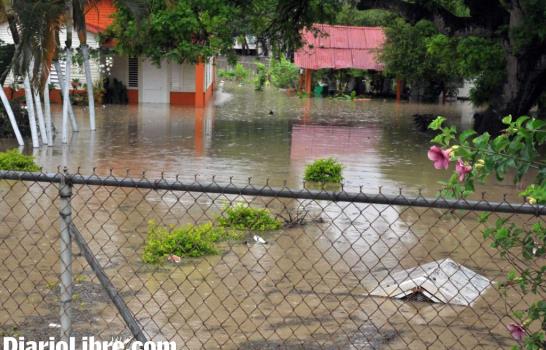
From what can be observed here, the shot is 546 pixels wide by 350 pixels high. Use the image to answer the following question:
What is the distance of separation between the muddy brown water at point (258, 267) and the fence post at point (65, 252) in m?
1.66

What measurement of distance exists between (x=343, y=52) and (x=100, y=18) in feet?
46.6

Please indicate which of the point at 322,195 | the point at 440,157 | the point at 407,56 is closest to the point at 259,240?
the point at 322,195

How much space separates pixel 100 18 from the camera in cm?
3303

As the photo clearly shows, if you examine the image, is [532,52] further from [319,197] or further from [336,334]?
[319,197]

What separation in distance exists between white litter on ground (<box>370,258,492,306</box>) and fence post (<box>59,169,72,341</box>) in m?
3.81

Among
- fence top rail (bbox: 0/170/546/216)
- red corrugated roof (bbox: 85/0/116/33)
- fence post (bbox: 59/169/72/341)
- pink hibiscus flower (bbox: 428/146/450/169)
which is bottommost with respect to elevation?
fence post (bbox: 59/169/72/341)

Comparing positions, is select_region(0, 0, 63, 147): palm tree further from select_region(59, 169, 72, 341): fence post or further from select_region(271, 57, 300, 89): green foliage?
select_region(271, 57, 300, 89): green foliage

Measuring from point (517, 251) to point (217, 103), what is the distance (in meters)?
26.9

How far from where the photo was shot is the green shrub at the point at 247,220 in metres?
10.5

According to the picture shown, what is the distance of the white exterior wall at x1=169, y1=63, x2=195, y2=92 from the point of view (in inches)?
1326

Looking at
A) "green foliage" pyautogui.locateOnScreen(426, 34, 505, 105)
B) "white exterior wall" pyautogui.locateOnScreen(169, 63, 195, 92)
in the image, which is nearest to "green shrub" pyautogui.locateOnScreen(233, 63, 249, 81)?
"white exterior wall" pyautogui.locateOnScreen(169, 63, 195, 92)

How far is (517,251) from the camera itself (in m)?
9.88

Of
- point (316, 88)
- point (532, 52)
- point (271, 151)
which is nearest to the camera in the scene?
point (271, 151)

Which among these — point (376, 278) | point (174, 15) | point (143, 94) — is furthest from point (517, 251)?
point (143, 94)
